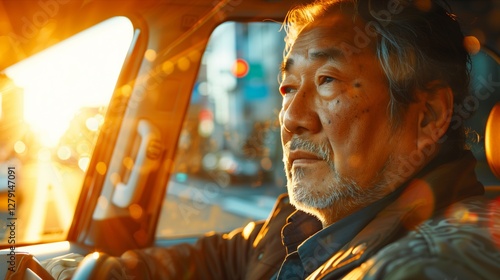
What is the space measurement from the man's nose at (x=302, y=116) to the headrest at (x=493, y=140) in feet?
2.12

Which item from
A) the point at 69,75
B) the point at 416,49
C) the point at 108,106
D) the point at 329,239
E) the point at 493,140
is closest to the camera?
the point at 329,239

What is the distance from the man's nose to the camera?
2.09 m

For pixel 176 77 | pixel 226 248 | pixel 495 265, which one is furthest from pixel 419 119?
pixel 176 77

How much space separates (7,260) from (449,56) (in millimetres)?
1667

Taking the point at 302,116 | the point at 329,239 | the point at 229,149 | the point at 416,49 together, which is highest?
the point at 416,49

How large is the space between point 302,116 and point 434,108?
46 centimetres

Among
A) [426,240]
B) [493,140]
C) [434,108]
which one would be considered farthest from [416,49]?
[426,240]

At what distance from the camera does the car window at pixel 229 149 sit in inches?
264

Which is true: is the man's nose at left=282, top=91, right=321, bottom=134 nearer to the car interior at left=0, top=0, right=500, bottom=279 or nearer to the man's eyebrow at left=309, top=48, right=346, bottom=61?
the man's eyebrow at left=309, top=48, right=346, bottom=61

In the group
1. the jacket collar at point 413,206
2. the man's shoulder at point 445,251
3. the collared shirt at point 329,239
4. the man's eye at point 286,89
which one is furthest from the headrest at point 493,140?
the man's eye at point 286,89

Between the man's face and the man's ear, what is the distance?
0.04 metres

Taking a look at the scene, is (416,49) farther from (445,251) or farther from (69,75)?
(69,75)

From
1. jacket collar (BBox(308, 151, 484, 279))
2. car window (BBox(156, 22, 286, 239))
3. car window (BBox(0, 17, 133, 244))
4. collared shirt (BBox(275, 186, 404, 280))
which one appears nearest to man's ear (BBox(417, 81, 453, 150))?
jacket collar (BBox(308, 151, 484, 279))

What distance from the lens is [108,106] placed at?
2896 millimetres
